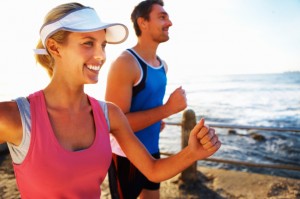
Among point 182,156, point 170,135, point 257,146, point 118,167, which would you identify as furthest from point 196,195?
point 170,135

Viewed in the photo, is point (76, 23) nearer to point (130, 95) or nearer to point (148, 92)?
point (130, 95)

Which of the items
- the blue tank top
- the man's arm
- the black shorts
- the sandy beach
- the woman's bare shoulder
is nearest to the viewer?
the woman's bare shoulder

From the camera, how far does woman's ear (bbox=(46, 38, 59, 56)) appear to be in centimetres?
145

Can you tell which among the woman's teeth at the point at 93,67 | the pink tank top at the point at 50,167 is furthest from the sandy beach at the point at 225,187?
the woman's teeth at the point at 93,67

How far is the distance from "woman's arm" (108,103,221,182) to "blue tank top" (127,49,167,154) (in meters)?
0.69

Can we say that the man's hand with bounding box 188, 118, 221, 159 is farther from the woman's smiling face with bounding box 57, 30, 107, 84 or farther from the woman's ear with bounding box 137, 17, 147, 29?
the woman's ear with bounding box 137, 17, 147, 29

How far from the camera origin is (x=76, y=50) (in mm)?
1430

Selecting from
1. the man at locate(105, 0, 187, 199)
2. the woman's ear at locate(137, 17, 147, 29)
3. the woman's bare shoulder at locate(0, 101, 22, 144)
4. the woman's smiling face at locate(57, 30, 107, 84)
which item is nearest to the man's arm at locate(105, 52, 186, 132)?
the man at locate(105, 0, 187, 199)

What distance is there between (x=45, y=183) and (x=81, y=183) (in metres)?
0.18

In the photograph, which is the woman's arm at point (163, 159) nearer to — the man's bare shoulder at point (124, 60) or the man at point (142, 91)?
the man at point (142, 91)

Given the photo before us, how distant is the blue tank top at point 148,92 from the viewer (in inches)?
92.8

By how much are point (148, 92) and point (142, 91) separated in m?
0.06

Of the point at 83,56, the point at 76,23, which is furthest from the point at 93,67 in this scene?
the point at 76,23

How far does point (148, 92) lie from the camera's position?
2393mm
